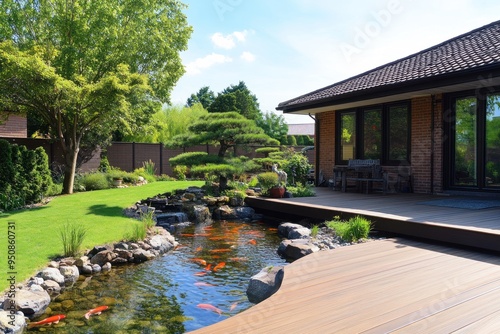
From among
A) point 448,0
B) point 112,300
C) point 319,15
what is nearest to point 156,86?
point 319,15

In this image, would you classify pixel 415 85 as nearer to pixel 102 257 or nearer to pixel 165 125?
pixel 102 257

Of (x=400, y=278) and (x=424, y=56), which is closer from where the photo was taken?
(x=400, y=278)

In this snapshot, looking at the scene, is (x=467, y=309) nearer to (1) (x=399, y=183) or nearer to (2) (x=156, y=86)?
(1) (x=399, y=183)

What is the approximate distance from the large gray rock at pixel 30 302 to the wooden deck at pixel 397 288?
2170mm

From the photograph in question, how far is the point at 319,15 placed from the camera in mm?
7988

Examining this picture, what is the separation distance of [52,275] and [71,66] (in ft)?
25.9

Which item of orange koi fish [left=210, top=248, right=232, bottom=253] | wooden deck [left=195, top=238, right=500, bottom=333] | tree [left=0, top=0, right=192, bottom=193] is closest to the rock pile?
orange koi fish [left=210, top=248, right=232, bottom=253]

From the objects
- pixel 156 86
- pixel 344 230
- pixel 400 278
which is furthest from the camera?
pixel 156 86

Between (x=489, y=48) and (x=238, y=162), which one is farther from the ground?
(x=489, y=48)

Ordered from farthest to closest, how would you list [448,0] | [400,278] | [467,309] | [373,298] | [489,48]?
1. [489,48]
2. [448,0]
3. [400,278]
4. [373,298]
5. [467,309]

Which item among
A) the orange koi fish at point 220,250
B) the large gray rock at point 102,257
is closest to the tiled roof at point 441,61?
the orange koi fish at point 220,250

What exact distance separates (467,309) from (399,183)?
7.13 metres

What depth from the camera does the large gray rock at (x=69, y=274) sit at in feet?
15.3

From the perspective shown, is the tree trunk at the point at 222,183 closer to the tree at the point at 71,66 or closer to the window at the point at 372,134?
the tree at the point at 71,66
